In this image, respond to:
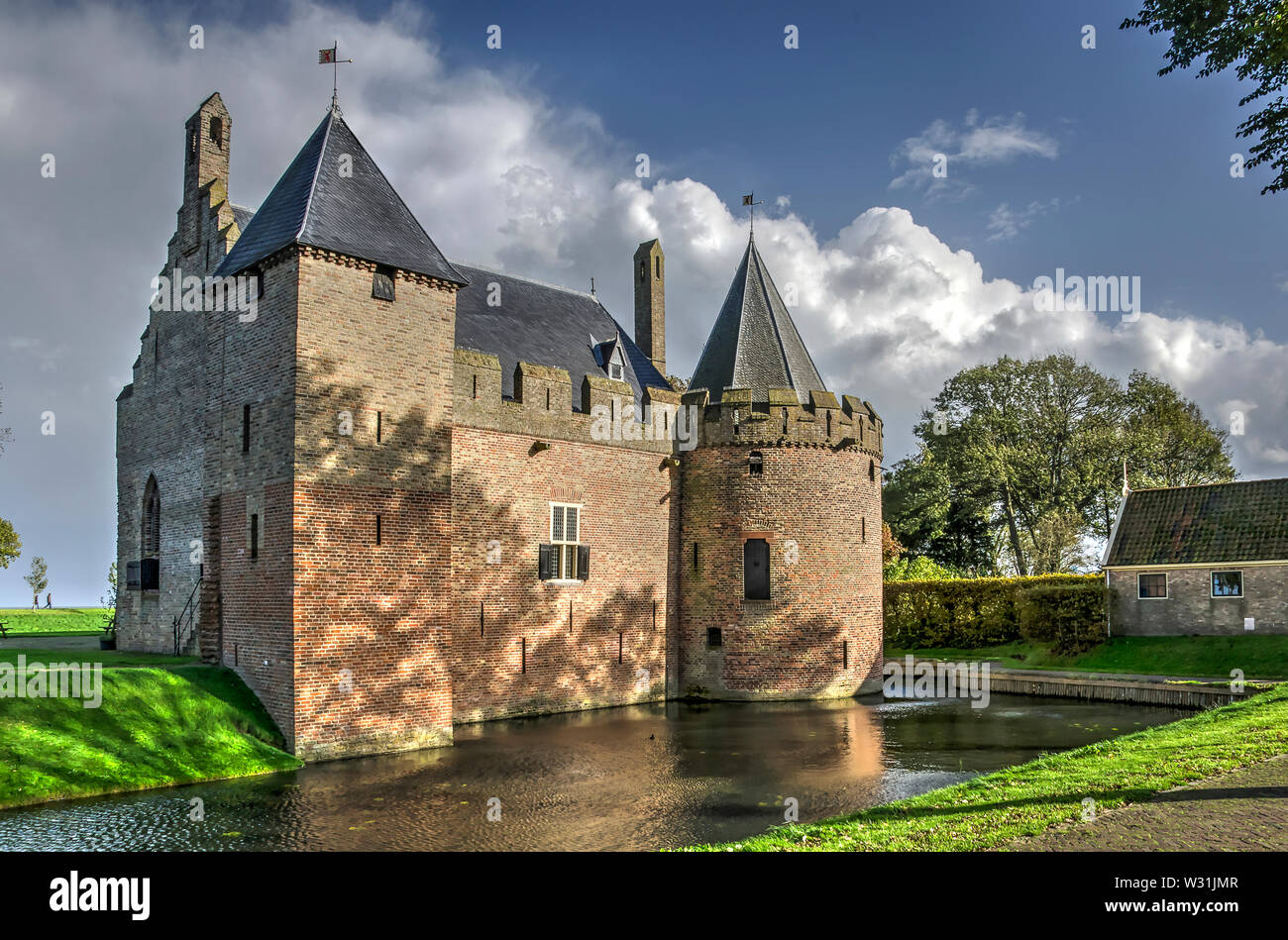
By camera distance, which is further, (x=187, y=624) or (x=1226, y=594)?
(x=1226, y=594)

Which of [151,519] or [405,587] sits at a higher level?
[151,519]

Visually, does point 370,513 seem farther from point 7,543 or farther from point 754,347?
point 7,543

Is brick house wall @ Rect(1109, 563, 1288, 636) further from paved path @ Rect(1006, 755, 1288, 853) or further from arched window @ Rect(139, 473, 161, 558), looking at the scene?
arched window @ Rect(139, 473, 161, 558)

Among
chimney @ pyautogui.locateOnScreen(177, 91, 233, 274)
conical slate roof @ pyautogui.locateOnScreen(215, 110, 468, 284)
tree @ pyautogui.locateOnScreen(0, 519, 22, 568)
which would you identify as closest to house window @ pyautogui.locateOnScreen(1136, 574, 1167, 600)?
conical slate roof @ pyautogui.locateOnScreen(215, 110, 468, 284)

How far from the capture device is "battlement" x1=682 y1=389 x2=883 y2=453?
858 inches

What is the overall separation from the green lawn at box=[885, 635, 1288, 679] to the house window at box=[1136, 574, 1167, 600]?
1.28 metres

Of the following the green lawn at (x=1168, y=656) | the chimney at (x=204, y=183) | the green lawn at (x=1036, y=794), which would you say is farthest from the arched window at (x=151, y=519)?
the green lawn at (x=1168, y=656)

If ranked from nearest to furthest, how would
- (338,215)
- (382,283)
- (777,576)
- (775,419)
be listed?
1. (338,215)
2. (382,283)
3. (777,576)
4. (775,419)

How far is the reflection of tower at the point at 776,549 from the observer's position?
2134 cm

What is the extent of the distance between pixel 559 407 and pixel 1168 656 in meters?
18.9

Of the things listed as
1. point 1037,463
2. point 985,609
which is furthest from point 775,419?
point 1037,463

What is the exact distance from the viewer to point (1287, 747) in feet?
34.5

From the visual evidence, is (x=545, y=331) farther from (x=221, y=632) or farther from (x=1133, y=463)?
(x=1133, y=463)

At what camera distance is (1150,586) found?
91.5ft
